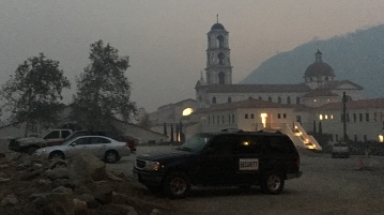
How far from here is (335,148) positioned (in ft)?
146

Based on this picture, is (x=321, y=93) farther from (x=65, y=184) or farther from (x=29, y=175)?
(x=65, y=184)

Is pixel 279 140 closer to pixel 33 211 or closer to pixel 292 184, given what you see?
pixel 292 184

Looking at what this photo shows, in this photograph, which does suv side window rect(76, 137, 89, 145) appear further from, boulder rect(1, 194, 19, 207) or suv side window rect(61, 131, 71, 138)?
boulder rect(1, 194, 19, 207)

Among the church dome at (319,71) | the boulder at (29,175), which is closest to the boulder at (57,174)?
the boulder at (29,175)

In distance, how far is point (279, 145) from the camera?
52.9 ft

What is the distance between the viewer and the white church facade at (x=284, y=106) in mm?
83569

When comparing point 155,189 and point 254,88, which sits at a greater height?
point 254,88

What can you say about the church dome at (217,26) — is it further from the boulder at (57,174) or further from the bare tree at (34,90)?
the boulder at (57,174)

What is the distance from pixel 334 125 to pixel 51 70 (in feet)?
183

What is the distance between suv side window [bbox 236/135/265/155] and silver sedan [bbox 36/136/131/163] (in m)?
11.4

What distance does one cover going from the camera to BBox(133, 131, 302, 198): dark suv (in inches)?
555

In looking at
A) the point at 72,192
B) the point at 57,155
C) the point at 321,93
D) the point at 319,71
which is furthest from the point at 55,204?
the point at 319,71

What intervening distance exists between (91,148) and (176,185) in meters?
12.4

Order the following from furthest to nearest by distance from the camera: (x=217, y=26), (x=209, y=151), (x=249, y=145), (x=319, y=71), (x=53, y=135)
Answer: (x=217, y=26), (x=319, y=71), (x=53, y=135), (x=249, y=145), (x=209, y=151)
